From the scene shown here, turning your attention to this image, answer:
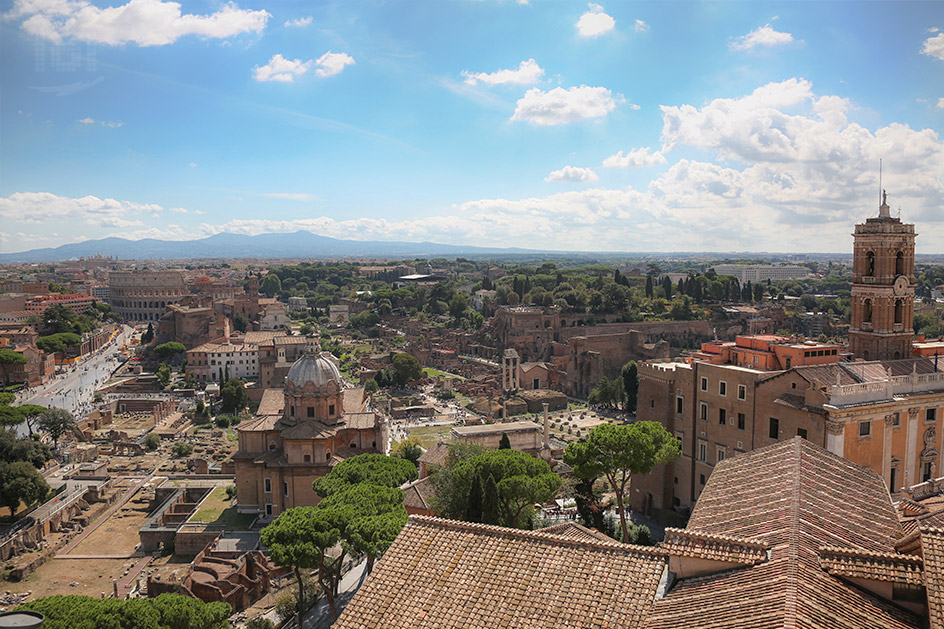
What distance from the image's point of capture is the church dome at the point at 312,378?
1051 inches

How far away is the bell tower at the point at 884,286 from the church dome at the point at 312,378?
62.4 ft

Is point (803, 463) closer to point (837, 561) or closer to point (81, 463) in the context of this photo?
point (837, 561)

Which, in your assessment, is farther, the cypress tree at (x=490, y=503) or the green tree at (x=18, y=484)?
the green tree at (x=18, y=484)

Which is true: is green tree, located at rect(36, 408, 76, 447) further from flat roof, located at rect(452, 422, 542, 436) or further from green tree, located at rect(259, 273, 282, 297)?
green tree, located at rect(259, 273, 282, 297)

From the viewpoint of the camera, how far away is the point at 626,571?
26.5 feet

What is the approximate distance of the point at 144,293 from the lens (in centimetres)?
9544

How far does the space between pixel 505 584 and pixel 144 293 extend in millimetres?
99393

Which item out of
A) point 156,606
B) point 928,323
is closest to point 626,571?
point 156,606

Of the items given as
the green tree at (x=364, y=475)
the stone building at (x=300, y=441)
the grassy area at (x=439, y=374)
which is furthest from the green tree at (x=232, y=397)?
the green tree at (x=364, y=475)

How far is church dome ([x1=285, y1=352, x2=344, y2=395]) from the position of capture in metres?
26.7

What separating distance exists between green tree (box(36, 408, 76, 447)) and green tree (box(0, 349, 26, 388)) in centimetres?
1707

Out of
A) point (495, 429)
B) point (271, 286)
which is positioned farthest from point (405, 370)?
point (271, 286)

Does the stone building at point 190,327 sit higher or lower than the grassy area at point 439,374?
higher

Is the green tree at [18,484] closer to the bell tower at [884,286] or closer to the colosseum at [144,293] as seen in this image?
the bell tower at [884,286]
